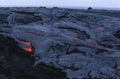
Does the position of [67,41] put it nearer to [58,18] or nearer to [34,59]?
[34,59]

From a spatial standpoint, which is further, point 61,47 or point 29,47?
point 29,47

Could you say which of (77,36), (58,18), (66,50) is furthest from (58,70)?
(58,18)

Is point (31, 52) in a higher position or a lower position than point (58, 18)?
lower

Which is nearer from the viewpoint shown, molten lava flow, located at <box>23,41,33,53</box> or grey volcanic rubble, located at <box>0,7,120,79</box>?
grey volcanic rubble, located at <box>0,7,120,79</box>

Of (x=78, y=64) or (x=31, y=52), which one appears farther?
(x=31, y=52)

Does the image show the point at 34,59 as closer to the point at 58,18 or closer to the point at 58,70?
the point at 58,70

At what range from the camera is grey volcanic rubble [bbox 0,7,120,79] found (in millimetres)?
9336

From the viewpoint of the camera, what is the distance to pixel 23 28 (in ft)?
37.9

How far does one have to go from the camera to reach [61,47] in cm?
1027

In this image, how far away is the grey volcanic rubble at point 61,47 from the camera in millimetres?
9336

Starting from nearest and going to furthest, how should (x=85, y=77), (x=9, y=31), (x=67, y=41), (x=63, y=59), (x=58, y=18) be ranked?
(x=85, y=77) < (x=63, y=59) < (x=67, y=41) < (x=9, y=31) < (x=58, y=18)

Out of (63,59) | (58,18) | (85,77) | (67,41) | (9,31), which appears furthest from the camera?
(58,18)

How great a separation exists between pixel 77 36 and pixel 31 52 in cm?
254

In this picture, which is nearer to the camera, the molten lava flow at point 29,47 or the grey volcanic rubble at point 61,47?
the grey volcanic rubble at point 61,47
